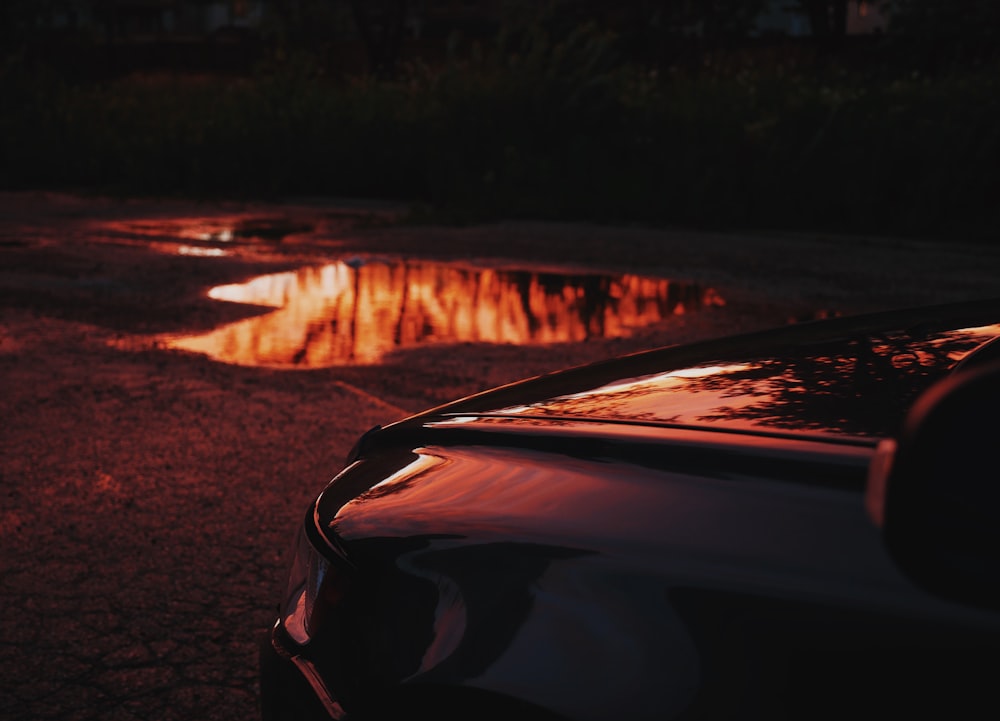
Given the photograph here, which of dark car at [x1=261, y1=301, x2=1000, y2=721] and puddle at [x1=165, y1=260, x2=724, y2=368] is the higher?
dark car at [x1=261, y1=301, x2=1000, y2=721]

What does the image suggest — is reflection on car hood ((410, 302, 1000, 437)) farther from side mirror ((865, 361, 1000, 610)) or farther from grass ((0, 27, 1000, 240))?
grass ((0, 27, 1000, 240))

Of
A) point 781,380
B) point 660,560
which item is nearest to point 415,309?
point 781,380

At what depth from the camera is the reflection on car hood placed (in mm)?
1939

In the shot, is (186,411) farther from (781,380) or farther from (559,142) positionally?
(559,142)

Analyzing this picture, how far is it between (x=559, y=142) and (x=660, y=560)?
1613cm

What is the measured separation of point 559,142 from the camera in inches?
687

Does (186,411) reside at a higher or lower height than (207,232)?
higher

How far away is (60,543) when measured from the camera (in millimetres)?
4199

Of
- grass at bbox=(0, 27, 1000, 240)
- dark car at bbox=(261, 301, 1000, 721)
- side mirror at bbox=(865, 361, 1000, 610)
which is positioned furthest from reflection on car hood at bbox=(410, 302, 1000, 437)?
grass at bbox=(0, 27, 1000, 240)

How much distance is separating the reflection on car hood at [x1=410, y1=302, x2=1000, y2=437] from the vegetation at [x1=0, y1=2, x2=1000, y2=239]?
11.9 m

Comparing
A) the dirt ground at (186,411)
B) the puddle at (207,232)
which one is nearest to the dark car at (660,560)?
the dirt ground at (186,411)

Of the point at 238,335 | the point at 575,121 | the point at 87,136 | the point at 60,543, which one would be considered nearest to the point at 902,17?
the point at 575,121

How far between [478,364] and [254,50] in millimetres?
54037

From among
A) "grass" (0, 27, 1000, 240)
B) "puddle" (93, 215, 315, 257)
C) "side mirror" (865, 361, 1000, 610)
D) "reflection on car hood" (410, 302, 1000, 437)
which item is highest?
"side mirror" (865, 361, 1000, 610)
